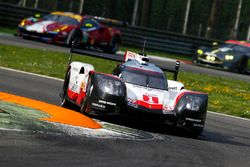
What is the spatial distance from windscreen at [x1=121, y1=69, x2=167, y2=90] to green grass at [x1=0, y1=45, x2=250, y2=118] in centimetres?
383

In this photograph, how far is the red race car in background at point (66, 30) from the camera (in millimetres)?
26719

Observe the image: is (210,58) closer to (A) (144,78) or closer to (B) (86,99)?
(A) (144,78)

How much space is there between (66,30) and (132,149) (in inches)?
726

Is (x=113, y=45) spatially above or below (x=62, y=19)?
below

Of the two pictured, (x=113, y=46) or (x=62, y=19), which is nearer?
(x=62, y=19)

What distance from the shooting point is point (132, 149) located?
854cm

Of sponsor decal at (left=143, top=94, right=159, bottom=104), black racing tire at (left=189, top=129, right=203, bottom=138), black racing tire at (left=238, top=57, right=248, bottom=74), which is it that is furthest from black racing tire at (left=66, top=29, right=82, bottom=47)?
black racing tire at (left=189, top=129, right=203, bottom=138)

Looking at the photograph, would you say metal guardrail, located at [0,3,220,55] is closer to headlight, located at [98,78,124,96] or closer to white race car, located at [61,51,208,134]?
white race car, located at [61,51,208,134]

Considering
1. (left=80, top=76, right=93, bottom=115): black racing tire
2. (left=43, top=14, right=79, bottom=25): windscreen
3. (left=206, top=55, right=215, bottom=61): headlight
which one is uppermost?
(left=80, top=76, right=93, bottom=115): black racing tire

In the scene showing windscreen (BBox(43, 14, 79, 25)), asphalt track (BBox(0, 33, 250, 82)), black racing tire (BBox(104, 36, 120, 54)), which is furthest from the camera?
black racing tire (BBox(104, 36, 120, 54))

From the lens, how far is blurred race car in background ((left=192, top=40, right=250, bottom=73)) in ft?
91.2

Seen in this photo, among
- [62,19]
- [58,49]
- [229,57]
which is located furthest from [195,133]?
[229,57]

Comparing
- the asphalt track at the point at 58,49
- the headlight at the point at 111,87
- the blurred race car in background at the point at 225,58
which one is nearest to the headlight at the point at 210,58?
the blurred race car in background at the point at 225,58

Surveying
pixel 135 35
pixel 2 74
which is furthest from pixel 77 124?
pixel 135 35
